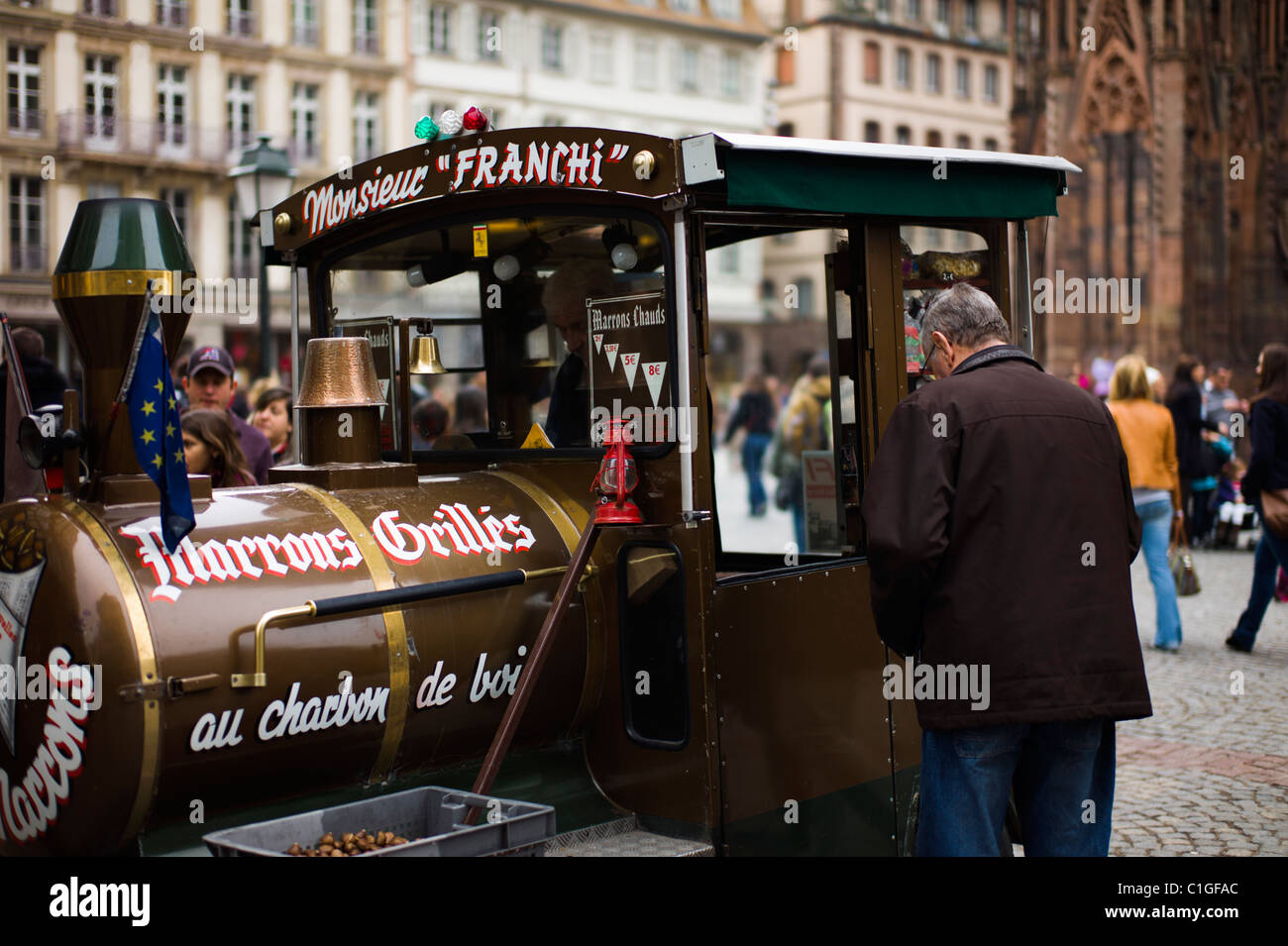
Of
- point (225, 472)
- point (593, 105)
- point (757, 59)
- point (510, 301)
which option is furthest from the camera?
point (757, 59)

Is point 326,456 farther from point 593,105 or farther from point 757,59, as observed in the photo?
point 757,59

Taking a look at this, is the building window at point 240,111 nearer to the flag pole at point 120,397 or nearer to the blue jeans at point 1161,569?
the blue jeans at point 1161,569

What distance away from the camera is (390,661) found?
3781 millimetres

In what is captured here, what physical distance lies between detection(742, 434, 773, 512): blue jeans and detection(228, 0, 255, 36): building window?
65.9 feet

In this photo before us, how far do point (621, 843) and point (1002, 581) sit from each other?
1.42 m

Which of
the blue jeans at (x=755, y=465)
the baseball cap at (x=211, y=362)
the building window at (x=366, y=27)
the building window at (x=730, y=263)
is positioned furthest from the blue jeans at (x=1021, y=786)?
the building window at (x=730, y=263)

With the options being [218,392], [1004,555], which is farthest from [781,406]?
[1004,555]

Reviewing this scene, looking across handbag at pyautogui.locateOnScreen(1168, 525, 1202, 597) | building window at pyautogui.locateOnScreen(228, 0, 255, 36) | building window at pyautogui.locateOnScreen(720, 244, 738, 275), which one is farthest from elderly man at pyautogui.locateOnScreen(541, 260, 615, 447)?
building window at pyautogui.locateOnScreen(720, 244, 738, 275)

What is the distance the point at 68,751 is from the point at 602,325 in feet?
6.42

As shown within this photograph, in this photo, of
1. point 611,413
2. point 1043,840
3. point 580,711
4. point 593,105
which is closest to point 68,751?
point 580,711

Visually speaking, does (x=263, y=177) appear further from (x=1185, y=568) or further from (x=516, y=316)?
(x=1185, y=568)

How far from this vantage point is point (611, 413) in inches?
174

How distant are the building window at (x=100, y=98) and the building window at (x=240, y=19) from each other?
3.60 m

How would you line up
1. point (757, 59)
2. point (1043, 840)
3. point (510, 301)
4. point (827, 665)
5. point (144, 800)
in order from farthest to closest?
1. point (757, 59)
2. point (510, 301)
3. point (827, 665)
4. point (1043, 840)
5. point (144, 800)
